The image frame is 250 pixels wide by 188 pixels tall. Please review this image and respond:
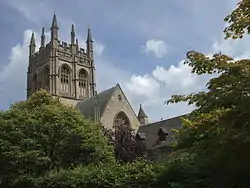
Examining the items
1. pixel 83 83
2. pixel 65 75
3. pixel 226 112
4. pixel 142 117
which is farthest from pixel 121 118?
pixel 226 112

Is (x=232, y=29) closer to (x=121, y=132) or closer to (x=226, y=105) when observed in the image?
(x=226, y=105)

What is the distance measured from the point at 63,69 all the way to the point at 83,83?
4528 mm

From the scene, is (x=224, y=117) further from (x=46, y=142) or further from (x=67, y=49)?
(x=67, y=49)

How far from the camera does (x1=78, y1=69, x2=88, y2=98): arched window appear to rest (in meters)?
67.6

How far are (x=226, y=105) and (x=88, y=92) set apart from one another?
60125 millimetres

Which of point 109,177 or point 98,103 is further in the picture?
point 98,103

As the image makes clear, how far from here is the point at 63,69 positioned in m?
67.8

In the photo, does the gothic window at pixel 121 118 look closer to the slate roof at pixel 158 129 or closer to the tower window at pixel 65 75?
the slate roof at pixel 158 129

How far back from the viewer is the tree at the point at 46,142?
70.0ft

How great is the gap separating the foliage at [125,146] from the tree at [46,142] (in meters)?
7.83

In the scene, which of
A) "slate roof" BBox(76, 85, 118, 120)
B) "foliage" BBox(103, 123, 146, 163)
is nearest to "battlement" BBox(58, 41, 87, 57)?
"slate roof" BBox(76, 85, 118, 120)

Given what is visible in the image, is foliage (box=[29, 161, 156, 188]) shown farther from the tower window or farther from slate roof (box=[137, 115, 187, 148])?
the tower window

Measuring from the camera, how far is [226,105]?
8.80m

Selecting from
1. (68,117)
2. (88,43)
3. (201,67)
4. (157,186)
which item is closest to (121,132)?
(68,117)
